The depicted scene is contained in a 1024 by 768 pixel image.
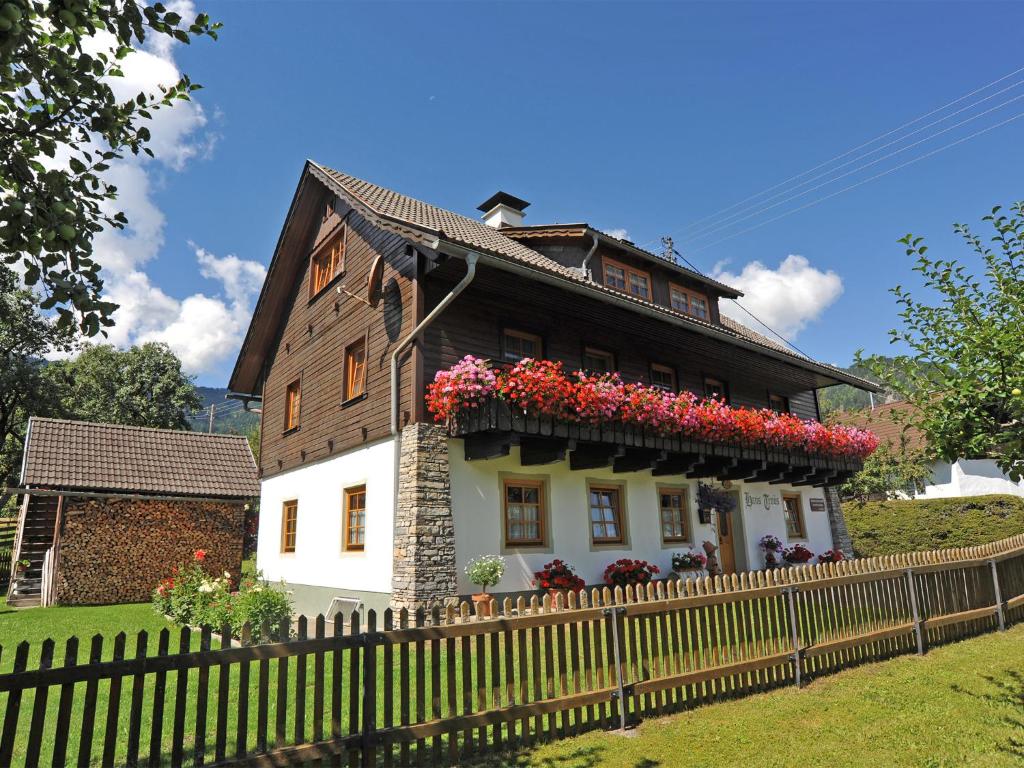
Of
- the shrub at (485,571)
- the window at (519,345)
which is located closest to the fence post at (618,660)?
the shrub at (485,571)

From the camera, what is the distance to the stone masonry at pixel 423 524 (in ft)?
32.3

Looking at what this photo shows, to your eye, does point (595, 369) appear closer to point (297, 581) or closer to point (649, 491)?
point (649, 491)

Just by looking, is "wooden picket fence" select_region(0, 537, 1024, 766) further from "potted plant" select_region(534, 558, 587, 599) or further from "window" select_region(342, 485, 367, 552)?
"potted plant" select_region(534, 558, 587, 599)

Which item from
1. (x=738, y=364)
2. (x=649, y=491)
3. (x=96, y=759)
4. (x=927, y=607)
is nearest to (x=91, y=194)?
(x=96, y=759)

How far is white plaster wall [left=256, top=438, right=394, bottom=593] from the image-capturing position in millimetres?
11039

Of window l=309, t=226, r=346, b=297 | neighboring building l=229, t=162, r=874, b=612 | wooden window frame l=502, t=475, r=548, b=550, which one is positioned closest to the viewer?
neighboring building l=229, t=162, r=874, b=612

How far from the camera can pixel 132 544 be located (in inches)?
667

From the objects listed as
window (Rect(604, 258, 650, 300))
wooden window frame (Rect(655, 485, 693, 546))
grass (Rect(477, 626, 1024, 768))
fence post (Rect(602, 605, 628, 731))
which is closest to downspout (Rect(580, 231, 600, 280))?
window (Rect(604, 258, 650, 300))

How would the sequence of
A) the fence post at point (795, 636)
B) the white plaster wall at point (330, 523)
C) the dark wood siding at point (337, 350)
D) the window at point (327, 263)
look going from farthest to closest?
the window at point (327, 263) → the dark wood siding at point (337, 350) → the white plaster wall at point (330, 523) → the fence post at point (795, 636)

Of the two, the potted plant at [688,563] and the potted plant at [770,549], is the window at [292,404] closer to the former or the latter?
the potted plant at [688,563]

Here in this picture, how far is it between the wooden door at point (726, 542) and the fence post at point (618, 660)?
10.3 meters

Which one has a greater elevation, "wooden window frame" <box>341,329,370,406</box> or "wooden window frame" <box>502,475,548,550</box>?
"wooden window frame" <box>341,329,370,406</box>

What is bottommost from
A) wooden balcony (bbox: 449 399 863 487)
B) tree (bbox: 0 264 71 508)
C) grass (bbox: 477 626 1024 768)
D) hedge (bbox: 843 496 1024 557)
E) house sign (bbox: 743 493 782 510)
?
grass (bbox: 477 626 1024 768)

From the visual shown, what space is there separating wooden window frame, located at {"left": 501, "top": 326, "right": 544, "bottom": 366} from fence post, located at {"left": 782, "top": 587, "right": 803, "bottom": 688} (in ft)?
20.8
